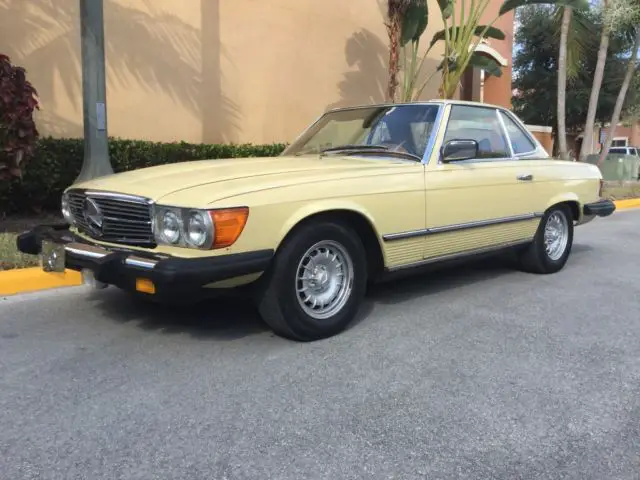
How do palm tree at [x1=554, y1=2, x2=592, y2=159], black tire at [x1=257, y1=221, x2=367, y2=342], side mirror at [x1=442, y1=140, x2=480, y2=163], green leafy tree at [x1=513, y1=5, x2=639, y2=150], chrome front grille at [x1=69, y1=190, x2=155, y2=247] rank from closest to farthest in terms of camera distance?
chrome front grille at [x1=69, y1=190, x2=155, y2=247] < black tire at [x1=257, y1=221, x2=367, y2=342] < side mirror at [x1=442, y1=140, x2=480, y2=163] < palm tree at [x1=554, y1=2, x2=592, y2=159] < green leafy tree at [x1=513, y1=5, x2=639, y2=150]

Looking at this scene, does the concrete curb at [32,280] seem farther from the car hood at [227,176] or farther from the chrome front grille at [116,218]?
the car hood at [227,176]

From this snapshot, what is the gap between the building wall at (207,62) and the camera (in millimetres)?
8766

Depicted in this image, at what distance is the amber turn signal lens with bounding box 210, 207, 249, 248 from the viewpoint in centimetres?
340

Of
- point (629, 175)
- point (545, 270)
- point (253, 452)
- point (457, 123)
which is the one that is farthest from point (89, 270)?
point (629, 175)

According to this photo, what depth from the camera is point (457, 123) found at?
5.04 m

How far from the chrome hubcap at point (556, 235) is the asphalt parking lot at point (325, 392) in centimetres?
110

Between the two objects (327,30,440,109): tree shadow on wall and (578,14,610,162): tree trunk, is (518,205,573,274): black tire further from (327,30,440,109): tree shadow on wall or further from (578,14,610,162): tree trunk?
(578,14,610,162): tree trunk

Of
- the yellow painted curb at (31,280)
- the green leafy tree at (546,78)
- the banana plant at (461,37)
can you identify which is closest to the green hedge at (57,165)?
the yellow painted curb at (31,280)

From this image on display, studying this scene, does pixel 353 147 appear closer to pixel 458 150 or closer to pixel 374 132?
pixel 374 132

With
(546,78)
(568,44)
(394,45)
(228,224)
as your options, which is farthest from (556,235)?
(546,78)

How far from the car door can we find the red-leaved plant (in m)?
4.59

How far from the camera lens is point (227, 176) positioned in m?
3.87

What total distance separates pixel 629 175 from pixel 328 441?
20.9 m

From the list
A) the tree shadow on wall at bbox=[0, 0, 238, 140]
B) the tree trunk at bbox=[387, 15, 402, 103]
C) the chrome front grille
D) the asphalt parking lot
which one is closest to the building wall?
the tree shadow on wall at bbox=[0, 0, 238, 140]
